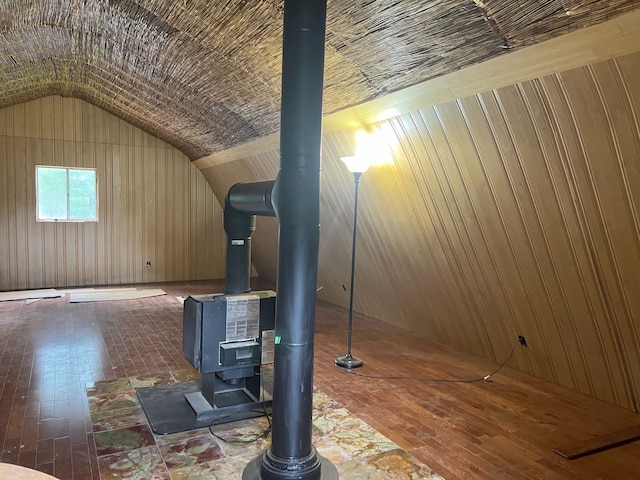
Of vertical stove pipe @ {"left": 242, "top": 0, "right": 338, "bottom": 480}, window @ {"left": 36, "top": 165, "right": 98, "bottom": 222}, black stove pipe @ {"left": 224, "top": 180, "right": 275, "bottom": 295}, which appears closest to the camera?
vertical stove pipe @ {"left": 242, "top": 0, "right": 338, "bottom": 480}

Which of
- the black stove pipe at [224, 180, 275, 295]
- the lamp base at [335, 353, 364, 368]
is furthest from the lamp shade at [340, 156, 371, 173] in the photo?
the lamp base at [335, 353, 364, 368]

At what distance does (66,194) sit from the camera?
8.16 metres

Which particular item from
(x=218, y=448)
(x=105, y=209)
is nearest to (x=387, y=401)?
(x=218, y=448)

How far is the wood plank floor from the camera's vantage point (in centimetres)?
256

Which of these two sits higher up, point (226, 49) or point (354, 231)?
point (226, 49)

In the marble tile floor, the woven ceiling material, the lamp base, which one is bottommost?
the marble tile floor

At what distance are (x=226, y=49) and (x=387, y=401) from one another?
316 centimetres

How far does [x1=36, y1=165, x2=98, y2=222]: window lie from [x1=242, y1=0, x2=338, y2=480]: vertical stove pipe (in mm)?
7153

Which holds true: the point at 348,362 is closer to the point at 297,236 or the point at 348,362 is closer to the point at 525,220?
the point at 525,220

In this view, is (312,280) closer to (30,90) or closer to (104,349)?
(104,349)

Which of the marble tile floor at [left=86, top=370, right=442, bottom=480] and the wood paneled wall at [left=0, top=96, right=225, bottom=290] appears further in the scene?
the wood paneled wall at [left=0, top=96, right=225, bottom=290]

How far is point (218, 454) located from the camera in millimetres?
2609

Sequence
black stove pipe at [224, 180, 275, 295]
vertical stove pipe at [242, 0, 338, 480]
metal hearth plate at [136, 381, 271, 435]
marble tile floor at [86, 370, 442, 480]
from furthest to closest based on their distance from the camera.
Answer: black stove pipe at [224, 180, 275, 295], metal hearth plate at [136, 381, 271, 435], marble tile floor at [86, 370, 442, 480], vertical stove pipe at [242, 0, 338, 480]

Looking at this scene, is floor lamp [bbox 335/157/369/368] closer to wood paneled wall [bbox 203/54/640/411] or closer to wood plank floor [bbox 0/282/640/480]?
wood plank floor [bbox 0/282/640/480]
